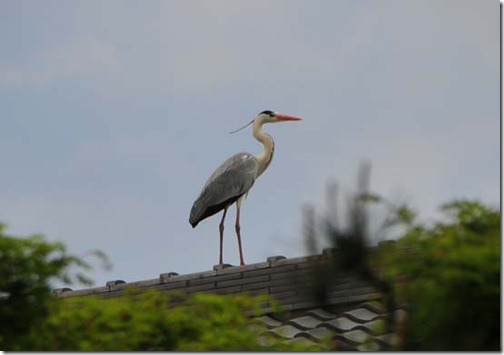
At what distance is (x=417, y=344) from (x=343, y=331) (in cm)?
143

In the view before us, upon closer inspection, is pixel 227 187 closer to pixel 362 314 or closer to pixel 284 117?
pixel 284 117

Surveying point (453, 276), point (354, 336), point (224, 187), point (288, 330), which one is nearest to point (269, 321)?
point (288, 330)

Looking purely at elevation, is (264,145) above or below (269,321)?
above

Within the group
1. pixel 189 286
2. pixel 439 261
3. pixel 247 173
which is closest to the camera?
pixel 439 261

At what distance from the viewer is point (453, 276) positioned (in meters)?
5.05

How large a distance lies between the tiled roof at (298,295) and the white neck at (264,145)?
344 centimetres

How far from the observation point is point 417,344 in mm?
5559

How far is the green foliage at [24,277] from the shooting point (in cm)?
598

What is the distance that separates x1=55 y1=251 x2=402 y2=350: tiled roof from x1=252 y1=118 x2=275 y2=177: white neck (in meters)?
3.44

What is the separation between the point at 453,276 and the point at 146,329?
55.6 inches

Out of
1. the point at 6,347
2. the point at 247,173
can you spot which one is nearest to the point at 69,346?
the point at 6,347

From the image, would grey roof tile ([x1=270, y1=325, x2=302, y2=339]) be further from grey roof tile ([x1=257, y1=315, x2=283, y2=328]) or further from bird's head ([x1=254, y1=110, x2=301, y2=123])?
bird's head ([x1=254, y1=110, x2=301, y2=123])

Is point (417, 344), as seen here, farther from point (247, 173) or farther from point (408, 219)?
point (247, 173)

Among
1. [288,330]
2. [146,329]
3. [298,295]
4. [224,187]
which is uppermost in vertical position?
[224,187]
